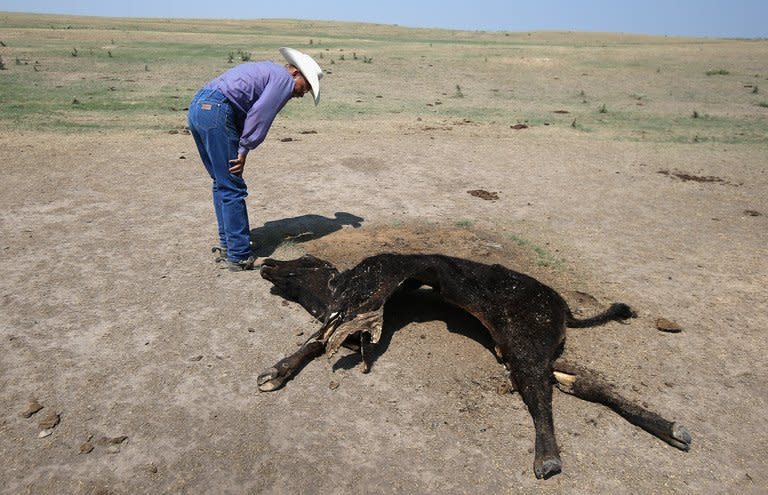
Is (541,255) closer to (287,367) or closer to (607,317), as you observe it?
(607,317)

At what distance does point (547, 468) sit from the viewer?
2885 mm

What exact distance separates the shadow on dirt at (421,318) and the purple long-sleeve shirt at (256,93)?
1800mm

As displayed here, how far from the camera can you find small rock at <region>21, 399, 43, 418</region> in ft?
10.5

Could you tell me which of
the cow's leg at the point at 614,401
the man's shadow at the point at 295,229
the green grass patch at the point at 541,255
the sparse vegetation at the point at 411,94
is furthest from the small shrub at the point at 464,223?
the sparse vegetation at the point at 411,94

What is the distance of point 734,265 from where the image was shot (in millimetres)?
5574

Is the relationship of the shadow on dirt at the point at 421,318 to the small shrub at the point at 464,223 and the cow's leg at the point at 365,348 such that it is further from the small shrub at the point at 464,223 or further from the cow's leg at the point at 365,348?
the small shrub at the point at 464,223

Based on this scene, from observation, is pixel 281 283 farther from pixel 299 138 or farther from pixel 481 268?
pixel 299 138

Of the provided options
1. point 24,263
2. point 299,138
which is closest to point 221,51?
point 299,138

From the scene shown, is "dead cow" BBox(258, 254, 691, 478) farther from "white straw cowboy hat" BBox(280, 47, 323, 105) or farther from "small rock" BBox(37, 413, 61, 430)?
"white straw cowboy hat" BBox(280, 47, 323, 105)

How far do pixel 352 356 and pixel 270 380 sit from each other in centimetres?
61

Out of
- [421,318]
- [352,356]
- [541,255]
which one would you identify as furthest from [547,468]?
[541,255]

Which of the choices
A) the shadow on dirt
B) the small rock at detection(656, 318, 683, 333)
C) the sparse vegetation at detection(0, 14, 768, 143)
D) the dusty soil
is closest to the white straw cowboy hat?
the dusty soil

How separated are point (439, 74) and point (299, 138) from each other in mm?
10146

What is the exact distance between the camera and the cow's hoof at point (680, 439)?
3102 millimetres
